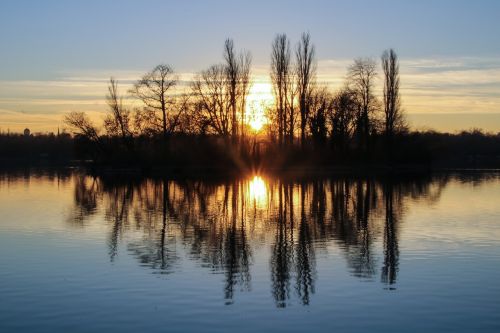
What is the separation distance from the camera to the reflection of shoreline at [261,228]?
605 inches

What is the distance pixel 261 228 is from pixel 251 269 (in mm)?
7693

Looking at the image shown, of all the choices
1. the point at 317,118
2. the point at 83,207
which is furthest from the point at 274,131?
the point at 83,207

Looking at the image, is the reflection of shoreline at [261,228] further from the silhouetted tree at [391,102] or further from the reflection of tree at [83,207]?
the silhouetted tree at [391,102]

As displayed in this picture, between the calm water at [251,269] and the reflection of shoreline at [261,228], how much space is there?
0.06 metres

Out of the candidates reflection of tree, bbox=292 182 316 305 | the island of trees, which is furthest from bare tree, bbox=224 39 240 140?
reflection of tree, bbox=292 182 316 305

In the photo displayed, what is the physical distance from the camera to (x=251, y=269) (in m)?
15.5

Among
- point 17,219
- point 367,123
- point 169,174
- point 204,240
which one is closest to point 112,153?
point 169,174

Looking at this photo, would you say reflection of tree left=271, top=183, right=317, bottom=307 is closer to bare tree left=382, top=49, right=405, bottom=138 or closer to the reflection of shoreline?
the reflection of shoreline

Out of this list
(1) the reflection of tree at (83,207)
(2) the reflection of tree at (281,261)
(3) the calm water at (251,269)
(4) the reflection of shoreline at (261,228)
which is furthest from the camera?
(1) the reflection of tree at (83,207)

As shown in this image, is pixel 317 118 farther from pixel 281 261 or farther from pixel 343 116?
pixel 281 261

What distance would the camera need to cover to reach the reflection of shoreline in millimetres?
15359

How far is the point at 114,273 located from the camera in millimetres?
15086

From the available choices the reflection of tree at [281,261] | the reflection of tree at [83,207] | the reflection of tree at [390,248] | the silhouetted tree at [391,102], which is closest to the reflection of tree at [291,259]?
the reflection of tree at [281,261]

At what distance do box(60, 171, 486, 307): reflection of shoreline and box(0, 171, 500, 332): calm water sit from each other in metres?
0.06
